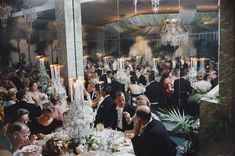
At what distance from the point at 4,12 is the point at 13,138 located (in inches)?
60.1

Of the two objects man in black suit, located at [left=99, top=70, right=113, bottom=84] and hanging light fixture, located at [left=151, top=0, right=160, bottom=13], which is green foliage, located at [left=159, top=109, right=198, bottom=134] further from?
hanging light fixture, located at [left=151, top=0, right=160, bottom=13]

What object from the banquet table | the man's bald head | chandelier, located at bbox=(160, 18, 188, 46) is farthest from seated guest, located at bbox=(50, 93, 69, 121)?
chandelier, located at bbox=(160, 18, 188, 46)

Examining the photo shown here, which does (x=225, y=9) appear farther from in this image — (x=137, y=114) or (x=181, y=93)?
(x=137, y=114)

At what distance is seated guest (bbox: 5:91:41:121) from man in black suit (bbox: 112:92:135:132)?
99 centimetres

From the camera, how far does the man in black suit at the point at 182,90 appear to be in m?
3.12

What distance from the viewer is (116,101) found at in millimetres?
3527

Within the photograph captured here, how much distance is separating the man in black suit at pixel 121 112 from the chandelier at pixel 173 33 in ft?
2.57

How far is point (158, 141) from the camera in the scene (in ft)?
10.7

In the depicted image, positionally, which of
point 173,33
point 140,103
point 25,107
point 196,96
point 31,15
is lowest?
point 25,107

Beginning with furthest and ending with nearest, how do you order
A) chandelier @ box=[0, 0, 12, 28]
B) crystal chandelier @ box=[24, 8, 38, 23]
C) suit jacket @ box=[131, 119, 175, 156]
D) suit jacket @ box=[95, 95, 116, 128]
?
chandelier @ box=[0, 0, 12, 28] → crystal chandelier @ box=[24, 8, 38, 23] → suit jacket @ box=[95, 95, 116, 128] → suit jacket @ box=[131, 119, 175, 156]

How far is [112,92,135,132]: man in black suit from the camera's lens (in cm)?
346

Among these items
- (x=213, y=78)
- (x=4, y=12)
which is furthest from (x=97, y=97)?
(x=4, y=12)

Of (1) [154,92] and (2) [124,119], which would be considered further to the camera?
(2) [124,119]

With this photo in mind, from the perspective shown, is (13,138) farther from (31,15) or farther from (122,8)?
(122,8)
